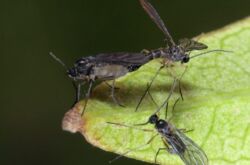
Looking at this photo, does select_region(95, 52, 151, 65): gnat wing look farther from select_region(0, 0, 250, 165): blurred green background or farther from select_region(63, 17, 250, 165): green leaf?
select_region(0, 0, 250, 165): blurred green background

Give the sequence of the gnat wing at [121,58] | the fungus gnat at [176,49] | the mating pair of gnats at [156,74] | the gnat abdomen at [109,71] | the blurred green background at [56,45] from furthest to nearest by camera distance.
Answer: the blurred green background at [56,45] < the fungus gnat at [176,49] < the gnat wing at [121,58] < the gnat abdomen at [109,71] < the mating pair of gnats at [156,74]

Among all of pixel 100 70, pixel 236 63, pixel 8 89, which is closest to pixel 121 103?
pixel 100 70

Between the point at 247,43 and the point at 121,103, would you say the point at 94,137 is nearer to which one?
the point at 121,103

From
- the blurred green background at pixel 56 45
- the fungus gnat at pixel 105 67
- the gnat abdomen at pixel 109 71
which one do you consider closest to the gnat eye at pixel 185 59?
the fungus gnat at pixel 105 67

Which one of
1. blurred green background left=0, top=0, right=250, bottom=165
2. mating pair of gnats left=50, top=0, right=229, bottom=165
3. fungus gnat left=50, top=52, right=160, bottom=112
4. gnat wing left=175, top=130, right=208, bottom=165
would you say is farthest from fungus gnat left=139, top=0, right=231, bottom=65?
blurred green background left=0, top=0, right=250, bottom=165

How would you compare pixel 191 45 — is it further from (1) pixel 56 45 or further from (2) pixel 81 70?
(1) pixel 56 45

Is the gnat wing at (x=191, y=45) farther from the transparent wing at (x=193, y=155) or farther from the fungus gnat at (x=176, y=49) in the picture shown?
the transparent wing at (x=193, y=155)
